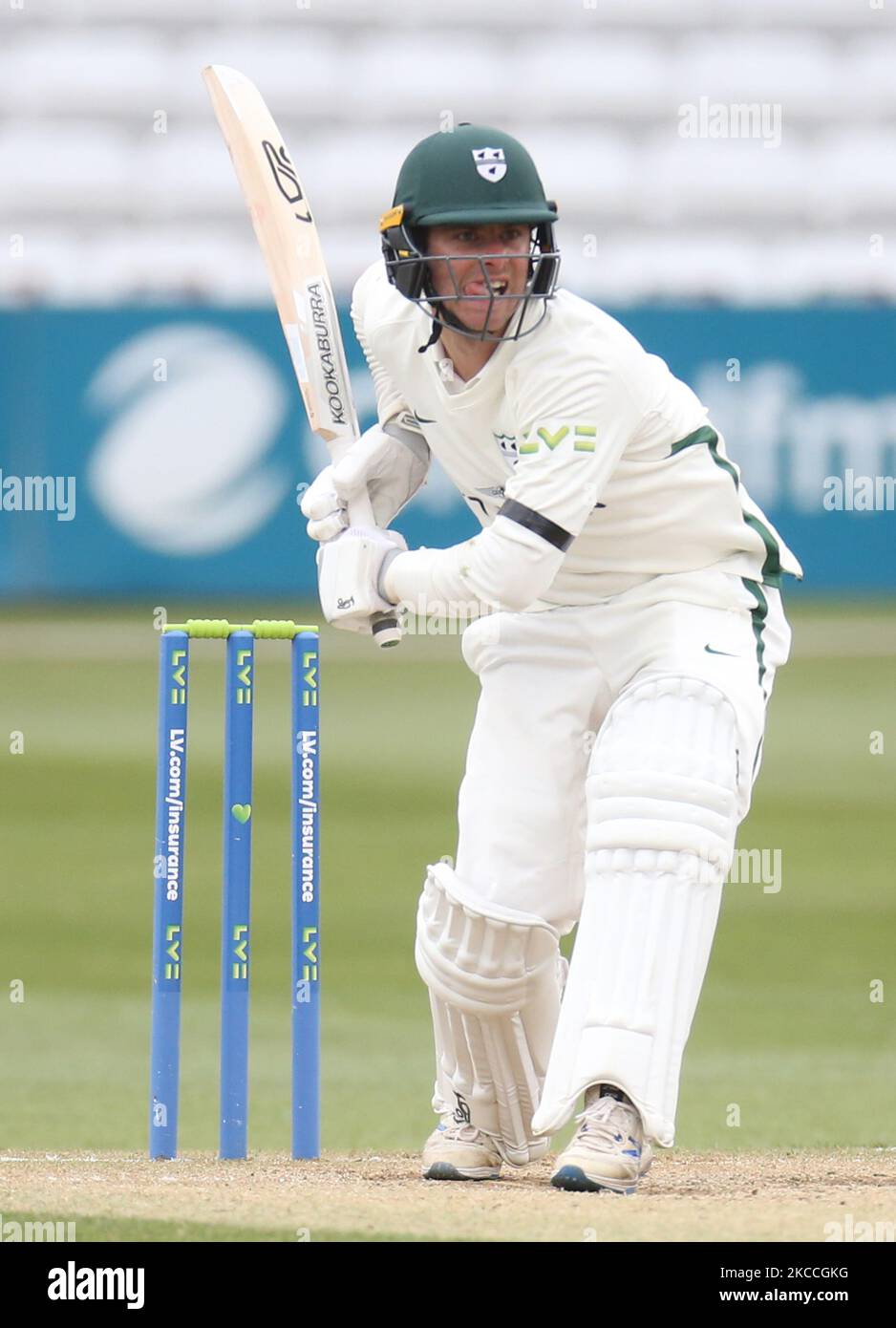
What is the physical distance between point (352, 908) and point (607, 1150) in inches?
151

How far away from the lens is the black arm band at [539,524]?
3.32m

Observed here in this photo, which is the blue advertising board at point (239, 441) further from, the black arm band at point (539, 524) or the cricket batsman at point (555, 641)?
the black arm band at point (539, 524)

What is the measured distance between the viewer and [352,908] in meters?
7.11

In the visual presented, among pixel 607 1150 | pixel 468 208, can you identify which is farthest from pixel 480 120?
pixel 607 1150

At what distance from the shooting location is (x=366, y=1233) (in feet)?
9.40

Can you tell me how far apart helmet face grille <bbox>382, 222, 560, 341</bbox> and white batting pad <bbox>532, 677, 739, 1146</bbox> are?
0.66 meters

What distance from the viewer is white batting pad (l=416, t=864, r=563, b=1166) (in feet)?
11.7

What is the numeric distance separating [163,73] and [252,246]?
2.06 meters

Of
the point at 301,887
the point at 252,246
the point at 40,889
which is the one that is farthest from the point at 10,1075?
the point at 252,246

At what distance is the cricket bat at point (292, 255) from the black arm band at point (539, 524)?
72cm

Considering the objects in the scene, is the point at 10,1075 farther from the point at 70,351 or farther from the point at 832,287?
the point at 832,287

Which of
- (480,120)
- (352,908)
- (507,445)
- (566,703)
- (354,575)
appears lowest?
(352,908)

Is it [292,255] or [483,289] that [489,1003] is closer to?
[483,289]

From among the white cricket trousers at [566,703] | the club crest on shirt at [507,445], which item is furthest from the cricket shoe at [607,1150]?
the club crest on shirt at [507,445]
